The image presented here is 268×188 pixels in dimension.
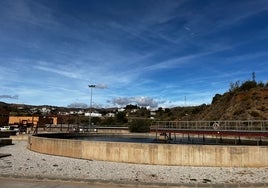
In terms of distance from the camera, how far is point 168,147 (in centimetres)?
1828

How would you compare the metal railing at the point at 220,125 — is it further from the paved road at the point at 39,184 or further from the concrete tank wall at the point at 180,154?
the paved road at the point at 39,184

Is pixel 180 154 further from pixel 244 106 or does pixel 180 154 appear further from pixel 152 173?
pixel 244 106

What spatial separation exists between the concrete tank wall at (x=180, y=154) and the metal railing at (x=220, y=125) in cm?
1643

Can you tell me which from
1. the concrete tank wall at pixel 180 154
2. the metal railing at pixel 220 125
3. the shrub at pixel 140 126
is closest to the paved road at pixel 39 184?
the concrete tank wall at pixel 180 154

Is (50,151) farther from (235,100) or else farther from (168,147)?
(235,100)

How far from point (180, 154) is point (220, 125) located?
90.5 feet

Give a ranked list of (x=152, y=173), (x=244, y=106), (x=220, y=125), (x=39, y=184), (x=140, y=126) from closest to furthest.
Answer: (x=39, y=184)
(x=152, y=173)
(x=220, y=125)
(x=140, y=126)
(x=244, y=106)

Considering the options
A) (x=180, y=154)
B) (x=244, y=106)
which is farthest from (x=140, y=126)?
(x=180, y=154)

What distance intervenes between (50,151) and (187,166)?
10582 mm

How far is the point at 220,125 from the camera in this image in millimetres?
44000

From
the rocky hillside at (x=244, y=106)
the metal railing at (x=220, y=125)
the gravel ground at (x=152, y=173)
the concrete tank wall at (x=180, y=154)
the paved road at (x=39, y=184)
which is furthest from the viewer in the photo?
the rocky hillside at (x=244, y=106)

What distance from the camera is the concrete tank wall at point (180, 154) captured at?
1767 centimetres

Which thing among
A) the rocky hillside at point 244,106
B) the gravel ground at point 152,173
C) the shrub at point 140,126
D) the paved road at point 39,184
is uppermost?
the rocky hillside at point 244,106

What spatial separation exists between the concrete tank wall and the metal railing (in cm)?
1643
